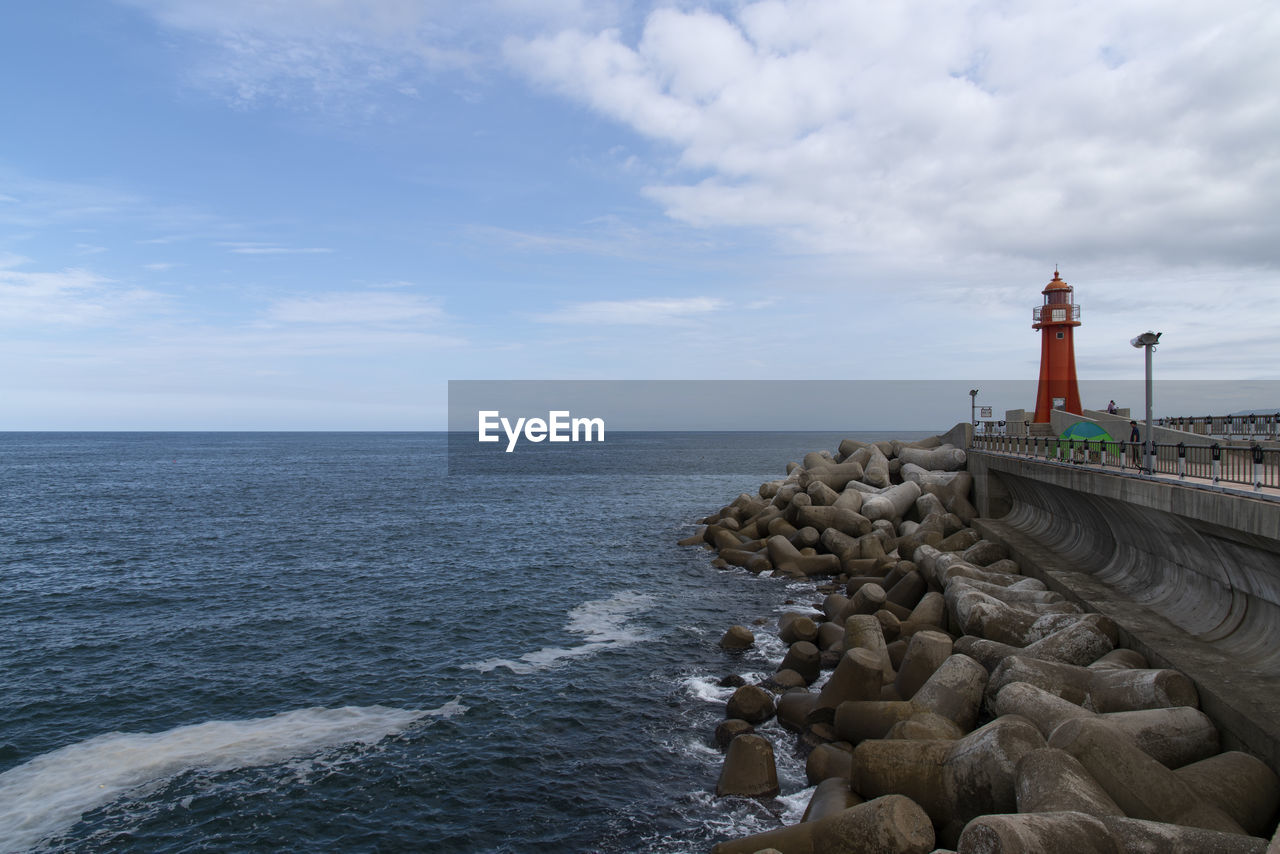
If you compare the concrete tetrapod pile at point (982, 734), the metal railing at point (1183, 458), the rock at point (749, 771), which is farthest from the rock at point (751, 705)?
the metal railing at point (1183, 458)

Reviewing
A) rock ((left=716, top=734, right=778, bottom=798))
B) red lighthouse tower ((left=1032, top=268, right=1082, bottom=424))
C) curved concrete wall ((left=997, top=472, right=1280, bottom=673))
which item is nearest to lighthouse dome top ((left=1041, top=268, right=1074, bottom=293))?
red lighthouse tower ((left=1032, top=268, right=1082, bottom=424))

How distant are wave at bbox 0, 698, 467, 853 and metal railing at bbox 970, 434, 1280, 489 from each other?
13.7m

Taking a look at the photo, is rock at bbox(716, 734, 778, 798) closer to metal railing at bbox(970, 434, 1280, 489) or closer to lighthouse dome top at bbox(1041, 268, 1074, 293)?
metal railing at bbox(970, 434, 1280, 489)

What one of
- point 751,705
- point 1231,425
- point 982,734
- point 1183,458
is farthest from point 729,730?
point 1231,425

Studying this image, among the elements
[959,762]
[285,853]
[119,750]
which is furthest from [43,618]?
[959,762]

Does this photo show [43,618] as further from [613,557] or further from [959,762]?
[959,762]

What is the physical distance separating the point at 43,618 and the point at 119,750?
11.3 meters

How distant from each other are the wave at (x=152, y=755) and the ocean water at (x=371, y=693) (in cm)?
4

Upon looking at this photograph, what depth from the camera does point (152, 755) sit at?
12719 millimetres

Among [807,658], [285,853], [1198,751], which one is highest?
[1198,751]

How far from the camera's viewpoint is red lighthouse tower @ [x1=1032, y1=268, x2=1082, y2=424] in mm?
32656

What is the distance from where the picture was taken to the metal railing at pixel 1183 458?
11.3m

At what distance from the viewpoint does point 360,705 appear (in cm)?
1486

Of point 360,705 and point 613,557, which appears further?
point 613,557
